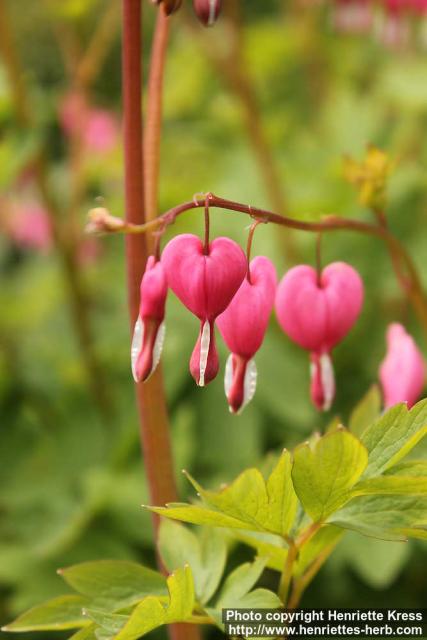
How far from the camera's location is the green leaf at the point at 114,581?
32.3 inches

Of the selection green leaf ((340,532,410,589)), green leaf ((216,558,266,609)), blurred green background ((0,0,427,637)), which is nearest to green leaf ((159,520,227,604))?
green leaf ((216,558,266,609))

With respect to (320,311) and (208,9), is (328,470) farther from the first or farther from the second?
(208,9)

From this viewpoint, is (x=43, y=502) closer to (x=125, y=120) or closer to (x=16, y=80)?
(x=16, y=80)

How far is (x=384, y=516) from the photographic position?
2.51 ft

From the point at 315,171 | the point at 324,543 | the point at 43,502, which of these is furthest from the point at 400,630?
the point at 315,171

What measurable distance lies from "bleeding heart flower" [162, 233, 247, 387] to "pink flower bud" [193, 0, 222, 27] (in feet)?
0.65

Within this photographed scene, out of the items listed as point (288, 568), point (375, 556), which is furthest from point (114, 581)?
point (375, 556)

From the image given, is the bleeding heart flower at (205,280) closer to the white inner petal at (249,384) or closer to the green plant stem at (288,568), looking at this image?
the white inner petal at (249,384)

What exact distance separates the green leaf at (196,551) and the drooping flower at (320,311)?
18 centimetres

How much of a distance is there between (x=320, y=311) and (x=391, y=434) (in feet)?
0.67

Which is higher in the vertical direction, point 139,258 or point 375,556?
point 139,258

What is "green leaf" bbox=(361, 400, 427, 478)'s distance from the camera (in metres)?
0.74

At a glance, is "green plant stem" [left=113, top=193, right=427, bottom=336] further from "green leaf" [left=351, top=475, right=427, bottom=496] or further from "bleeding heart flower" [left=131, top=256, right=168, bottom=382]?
"green leaf" [left=351, top=475, right=427, bottom=496]

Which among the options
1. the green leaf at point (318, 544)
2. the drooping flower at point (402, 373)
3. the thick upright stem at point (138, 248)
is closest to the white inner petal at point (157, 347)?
the thick upright stem at point (138, 248)
